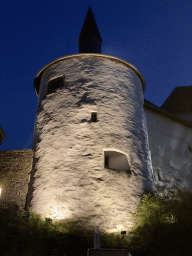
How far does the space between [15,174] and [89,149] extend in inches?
109

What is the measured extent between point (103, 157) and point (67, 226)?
8.15ft

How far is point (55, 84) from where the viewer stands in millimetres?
11461

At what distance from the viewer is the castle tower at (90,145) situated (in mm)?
8398

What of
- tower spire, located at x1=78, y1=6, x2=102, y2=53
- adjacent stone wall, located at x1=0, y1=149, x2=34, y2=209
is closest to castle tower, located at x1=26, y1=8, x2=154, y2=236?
adjacent stone wall, located at x1=0, y1=149, x2=34, y2=209

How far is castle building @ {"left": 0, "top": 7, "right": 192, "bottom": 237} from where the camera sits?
8422 mm

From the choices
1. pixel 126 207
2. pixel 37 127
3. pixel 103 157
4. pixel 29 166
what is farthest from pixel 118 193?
pixel 37 127

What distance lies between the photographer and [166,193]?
12.6 metres

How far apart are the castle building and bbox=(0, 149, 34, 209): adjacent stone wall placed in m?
0.04

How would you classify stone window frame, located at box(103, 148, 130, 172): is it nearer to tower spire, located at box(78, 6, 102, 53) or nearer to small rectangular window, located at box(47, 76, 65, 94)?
small rectangular window, located at box(47, 76, 65, 94)

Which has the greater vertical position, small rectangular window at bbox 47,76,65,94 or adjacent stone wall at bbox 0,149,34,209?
small rectangular window at bbox 47,76,65,94

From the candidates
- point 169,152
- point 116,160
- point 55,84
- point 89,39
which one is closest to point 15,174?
point 116,160

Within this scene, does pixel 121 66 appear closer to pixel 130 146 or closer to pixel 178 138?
pixel 130 146

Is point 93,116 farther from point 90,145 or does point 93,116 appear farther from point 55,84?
point 55,84

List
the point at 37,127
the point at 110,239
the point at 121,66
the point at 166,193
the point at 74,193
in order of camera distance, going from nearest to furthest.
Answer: the point at 110,239, the point at 74,193, the point at 37,127, the point at 121,66, the point at 166,193
